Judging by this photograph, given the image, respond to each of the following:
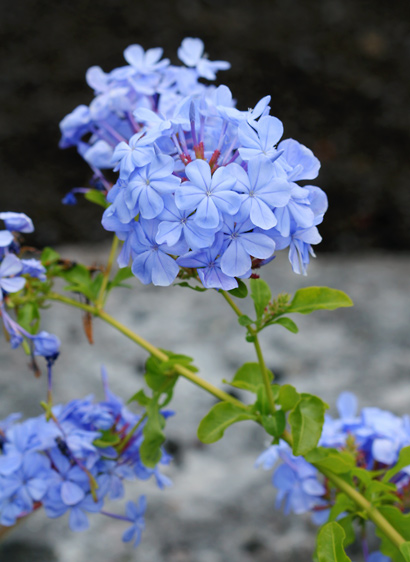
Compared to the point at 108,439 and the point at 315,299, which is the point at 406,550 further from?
the point at 108,439

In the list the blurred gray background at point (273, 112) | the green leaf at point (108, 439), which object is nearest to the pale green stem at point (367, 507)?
the green leaf at point (108, 439)

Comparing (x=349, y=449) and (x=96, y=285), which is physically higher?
(x=96, y=285)

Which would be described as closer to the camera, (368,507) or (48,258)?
(368,507)

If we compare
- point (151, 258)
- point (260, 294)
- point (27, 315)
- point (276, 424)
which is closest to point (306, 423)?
point (276, 424)

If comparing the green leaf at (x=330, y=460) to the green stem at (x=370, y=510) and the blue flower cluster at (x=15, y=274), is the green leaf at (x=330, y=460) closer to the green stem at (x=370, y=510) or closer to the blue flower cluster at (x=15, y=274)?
the green stem at (x=370, y=510)

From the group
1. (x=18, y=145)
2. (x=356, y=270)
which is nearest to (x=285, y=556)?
(x=356, y=270)

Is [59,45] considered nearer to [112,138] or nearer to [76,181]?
[76,181]

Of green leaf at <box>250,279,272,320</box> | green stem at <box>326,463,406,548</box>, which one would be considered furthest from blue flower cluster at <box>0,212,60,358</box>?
green stem at <box>326,463,406,548</box>
